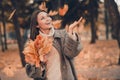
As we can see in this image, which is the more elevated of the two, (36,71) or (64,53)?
(64,53)

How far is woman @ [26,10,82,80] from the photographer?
479 cm

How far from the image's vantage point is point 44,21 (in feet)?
16.2

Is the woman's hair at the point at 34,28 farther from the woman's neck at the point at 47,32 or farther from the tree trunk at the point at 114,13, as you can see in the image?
the tree trunk at the point at 114,13

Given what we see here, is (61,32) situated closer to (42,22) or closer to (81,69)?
(42,22)

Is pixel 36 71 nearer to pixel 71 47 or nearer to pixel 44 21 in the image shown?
pixel 71 47

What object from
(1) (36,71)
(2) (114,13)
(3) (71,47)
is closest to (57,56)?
(3) (71,47)

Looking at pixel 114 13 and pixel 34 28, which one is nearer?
pixel 34 28

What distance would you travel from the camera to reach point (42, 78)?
4.83 m

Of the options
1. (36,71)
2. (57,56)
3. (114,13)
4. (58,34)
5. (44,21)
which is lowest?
(114,13)

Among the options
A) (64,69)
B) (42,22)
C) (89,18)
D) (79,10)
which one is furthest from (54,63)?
(89,18)

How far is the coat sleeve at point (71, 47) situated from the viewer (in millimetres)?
4762

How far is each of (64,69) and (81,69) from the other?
1045 centimetres

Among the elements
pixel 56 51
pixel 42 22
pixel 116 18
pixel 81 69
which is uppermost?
pixel 42 22

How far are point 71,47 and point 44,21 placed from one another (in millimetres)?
490
